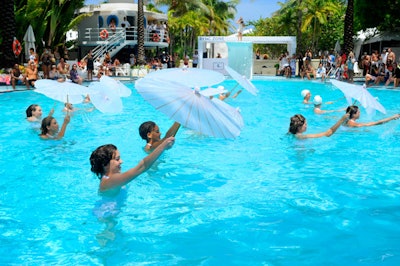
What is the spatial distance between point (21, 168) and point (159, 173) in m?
2.32

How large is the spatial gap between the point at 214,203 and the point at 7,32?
65.5 ft

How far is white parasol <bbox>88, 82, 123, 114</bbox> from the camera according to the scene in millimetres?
8484

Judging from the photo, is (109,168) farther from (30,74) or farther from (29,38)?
(29,38)

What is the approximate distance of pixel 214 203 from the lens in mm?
5762

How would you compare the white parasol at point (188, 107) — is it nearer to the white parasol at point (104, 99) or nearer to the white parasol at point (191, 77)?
the white parasol at point (191, 77)

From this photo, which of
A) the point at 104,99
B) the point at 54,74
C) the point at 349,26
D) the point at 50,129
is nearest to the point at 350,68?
the point at 349,26

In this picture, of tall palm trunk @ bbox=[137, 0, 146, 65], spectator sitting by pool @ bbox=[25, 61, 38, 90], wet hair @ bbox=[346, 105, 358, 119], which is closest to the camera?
wet hair @ bbox=[346, 105, 358, 119]

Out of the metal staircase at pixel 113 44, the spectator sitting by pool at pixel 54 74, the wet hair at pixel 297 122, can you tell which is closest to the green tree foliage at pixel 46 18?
the metal staircase at pixel 113 44

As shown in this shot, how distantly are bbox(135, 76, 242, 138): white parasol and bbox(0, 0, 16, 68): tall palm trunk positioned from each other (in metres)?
19.8

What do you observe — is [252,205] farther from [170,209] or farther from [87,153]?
[87,153]

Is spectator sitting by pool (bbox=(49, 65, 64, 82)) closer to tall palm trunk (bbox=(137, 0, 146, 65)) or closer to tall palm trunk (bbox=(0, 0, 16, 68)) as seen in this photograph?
tall palm trunk (bbox=(0, 0, 16, 68))

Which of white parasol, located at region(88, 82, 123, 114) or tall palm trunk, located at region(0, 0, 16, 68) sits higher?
tall palm trunk, located at region(0, 0, 16, 68)

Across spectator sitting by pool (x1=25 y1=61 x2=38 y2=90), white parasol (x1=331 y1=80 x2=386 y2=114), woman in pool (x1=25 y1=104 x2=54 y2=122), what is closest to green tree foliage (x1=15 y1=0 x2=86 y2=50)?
spectator sitting by pool (x1=25 y1=61 x2=38 y2=90)

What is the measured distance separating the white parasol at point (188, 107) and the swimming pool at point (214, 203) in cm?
114
